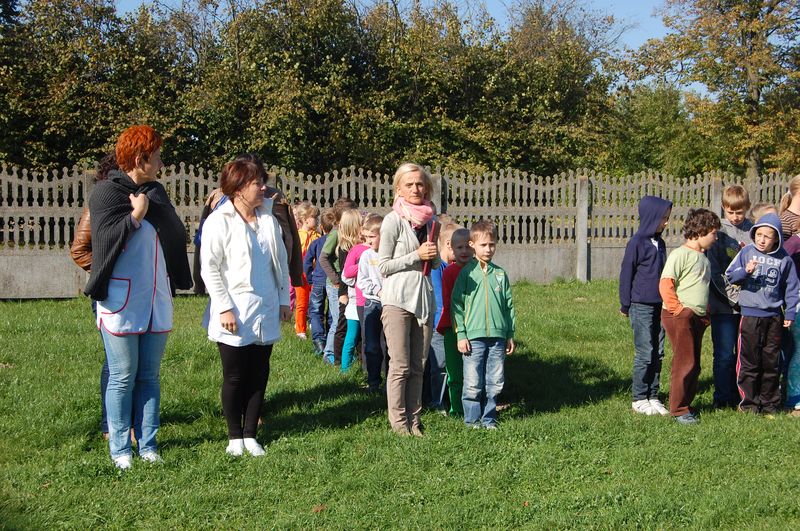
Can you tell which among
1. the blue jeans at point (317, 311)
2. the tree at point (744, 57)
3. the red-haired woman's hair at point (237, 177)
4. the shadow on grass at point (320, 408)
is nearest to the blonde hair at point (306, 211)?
the blue jeans at point (317, 311)

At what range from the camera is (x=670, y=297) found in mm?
6195

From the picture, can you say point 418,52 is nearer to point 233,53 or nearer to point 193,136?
point 233,53

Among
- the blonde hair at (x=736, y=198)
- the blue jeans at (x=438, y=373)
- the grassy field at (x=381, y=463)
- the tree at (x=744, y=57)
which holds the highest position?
the tree at (x=744, y=57)

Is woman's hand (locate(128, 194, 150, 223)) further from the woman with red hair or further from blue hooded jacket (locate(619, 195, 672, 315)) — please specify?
blue hooded jacket (locate(619, 195, 672, 315))

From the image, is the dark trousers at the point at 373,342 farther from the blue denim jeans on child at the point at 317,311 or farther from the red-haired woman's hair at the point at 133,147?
the red-haired woman's hair at the point at 133,147

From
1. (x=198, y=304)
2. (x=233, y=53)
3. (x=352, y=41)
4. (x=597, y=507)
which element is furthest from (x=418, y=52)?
(x=597, y=507)

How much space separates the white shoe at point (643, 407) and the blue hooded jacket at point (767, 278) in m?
1.12

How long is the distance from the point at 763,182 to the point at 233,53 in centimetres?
1270

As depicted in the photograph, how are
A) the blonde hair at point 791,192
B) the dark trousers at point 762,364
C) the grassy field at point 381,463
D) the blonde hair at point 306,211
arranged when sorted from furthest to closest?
the blonde hair at point 306,211
the blonde hair at point 791,192
the dark trousers at point 762,364
the grassy field at point 381,463

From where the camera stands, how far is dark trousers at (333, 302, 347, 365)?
8125mm

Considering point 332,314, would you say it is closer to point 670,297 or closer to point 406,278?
point 406,278

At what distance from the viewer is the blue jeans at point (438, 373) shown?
6641mm

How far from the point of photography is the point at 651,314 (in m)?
6.49

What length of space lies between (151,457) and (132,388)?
46cm
